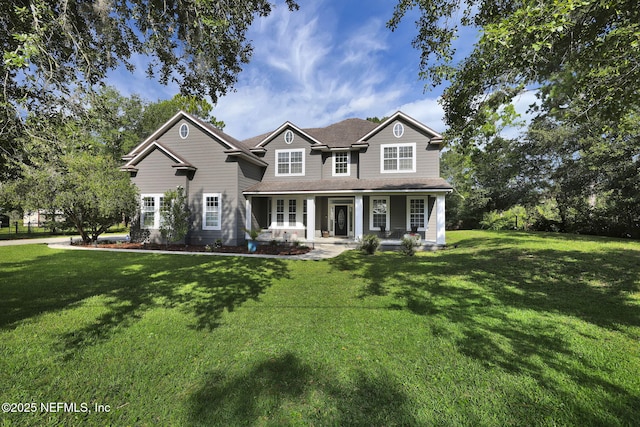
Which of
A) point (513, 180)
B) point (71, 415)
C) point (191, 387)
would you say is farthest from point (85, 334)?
point (513, 180)

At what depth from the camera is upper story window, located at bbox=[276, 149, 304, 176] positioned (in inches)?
689

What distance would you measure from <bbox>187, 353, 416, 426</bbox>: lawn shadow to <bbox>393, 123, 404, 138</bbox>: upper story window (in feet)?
49.1

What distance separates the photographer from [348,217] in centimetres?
1761

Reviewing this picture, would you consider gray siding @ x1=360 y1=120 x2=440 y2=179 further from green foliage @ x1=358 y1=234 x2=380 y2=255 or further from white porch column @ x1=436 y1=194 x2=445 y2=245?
green foliage @ x1=358 y1=234 x2=380 y2=255

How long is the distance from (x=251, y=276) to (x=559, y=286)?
7.89m

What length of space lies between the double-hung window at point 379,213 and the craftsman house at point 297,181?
0.19ft

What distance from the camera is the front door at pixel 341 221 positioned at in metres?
17.7

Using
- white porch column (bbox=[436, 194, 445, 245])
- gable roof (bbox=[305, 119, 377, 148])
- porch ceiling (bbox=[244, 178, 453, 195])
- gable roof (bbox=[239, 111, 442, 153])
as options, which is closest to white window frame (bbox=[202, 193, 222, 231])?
porch ceiling (bbox=[244, 178, 453, 195])

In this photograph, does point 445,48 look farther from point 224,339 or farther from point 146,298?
point 146,298

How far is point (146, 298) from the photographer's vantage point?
6.06m

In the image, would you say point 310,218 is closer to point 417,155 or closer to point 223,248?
point 223,248

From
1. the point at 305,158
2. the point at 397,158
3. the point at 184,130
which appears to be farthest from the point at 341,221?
the point at 184,130

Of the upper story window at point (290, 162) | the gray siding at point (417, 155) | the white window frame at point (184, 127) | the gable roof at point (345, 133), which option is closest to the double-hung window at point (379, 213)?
the gray siding at point (417, 155)

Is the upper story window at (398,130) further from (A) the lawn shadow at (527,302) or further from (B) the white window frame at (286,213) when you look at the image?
(A) the lawn shadow at (527,302)
